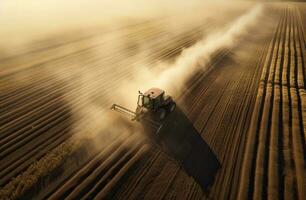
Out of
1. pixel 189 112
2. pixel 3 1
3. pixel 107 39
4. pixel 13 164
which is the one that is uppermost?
pixel 3 1

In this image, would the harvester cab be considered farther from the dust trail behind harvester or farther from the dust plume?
the dust plume

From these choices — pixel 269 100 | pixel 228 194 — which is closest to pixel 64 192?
pixel 228 194

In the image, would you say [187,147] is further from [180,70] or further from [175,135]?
[180,70]

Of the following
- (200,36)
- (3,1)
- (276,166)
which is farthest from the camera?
(3,1)

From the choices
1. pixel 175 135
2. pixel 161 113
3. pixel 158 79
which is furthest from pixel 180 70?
pixel 175 135

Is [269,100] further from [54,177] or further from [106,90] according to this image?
[54,177]

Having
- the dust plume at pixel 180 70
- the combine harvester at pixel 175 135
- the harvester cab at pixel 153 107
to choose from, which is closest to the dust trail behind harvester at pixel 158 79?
the dust plume at pixel 180 70

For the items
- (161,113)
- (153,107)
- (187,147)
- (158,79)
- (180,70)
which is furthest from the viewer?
(180,70)

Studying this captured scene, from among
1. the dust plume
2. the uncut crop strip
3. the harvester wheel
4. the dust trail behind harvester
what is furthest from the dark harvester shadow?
the dust plume
